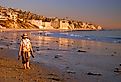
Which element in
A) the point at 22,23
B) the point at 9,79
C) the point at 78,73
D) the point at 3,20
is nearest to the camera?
the point at 9,79

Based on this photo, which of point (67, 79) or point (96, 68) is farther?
point (96, 68)

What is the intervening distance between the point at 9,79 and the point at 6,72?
1568 mm

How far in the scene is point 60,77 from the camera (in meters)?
12.7

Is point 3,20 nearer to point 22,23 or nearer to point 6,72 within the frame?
point 22,23

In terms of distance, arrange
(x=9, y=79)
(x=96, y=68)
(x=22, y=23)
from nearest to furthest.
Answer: (x=9, y=79) → (x=96, y=68) → (x=22, y=23)

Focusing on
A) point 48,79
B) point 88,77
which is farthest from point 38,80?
point 88,77

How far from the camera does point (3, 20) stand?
161m

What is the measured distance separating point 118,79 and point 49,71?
3209mm

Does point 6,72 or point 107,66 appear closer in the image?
point 6,72

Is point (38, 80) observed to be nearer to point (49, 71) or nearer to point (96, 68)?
point (49, 71)

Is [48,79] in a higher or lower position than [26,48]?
lower

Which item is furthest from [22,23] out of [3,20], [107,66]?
[107,66]

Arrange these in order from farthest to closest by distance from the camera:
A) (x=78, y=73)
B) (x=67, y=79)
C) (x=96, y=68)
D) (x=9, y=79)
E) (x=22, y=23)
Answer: (x=22, y=23) → (x=96, y=68) → (x=78, y=73) → (x=67, y=79) → (x=9, y=79)

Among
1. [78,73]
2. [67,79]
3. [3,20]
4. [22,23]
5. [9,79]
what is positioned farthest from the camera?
[22,23]
